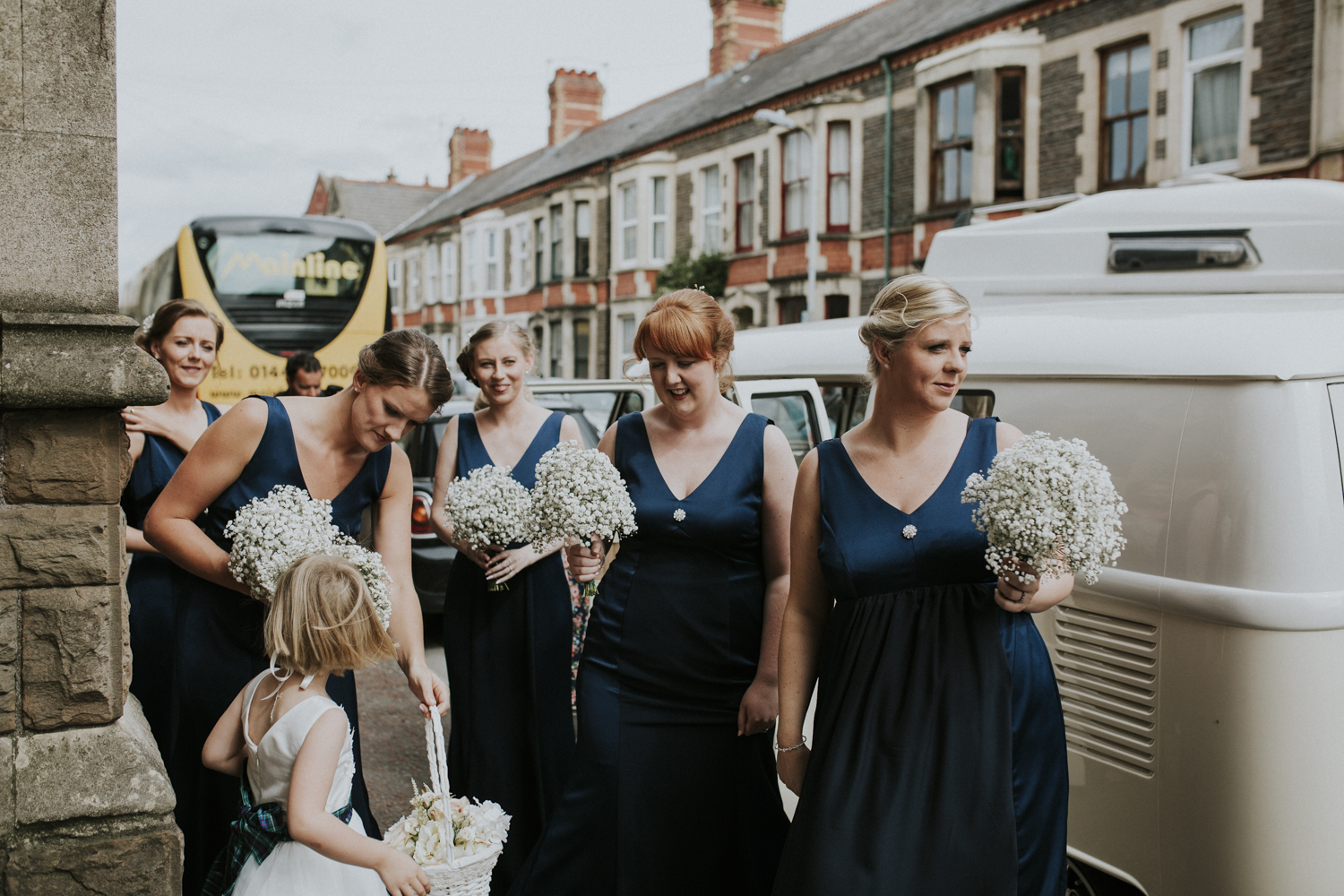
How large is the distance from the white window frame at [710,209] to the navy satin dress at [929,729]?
26.5 metres

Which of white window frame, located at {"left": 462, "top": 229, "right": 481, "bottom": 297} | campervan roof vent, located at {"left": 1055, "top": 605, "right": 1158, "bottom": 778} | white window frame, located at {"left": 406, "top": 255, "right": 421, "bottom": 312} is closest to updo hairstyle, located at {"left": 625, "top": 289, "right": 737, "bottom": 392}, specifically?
campervan roof vent, located at {"left": 1055, "top": 605, "right": 1158, "bottom": 778}

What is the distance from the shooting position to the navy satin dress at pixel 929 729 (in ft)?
8.95

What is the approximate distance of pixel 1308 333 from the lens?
10.2 ft

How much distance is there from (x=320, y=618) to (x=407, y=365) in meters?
0.86

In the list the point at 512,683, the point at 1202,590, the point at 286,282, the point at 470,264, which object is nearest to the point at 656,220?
the point at 470,264

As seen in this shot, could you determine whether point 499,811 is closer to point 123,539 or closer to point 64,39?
point 123,539

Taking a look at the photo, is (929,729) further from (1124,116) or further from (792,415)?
(1124,116)

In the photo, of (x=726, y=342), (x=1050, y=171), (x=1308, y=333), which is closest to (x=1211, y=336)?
(x=1308, y=333)

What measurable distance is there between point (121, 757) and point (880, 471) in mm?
2010

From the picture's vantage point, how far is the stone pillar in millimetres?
2600

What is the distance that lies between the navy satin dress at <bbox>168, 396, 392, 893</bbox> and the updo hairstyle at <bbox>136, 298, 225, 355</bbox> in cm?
121

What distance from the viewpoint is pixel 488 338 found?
15.1 feet

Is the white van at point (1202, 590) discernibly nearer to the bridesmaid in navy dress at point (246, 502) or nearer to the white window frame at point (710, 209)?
the bridesmaid in navy dress at point (246, 502)

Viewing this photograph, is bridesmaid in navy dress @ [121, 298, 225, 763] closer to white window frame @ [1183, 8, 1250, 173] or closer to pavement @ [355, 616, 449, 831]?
pavement @ [355, 616, 449, 831]
